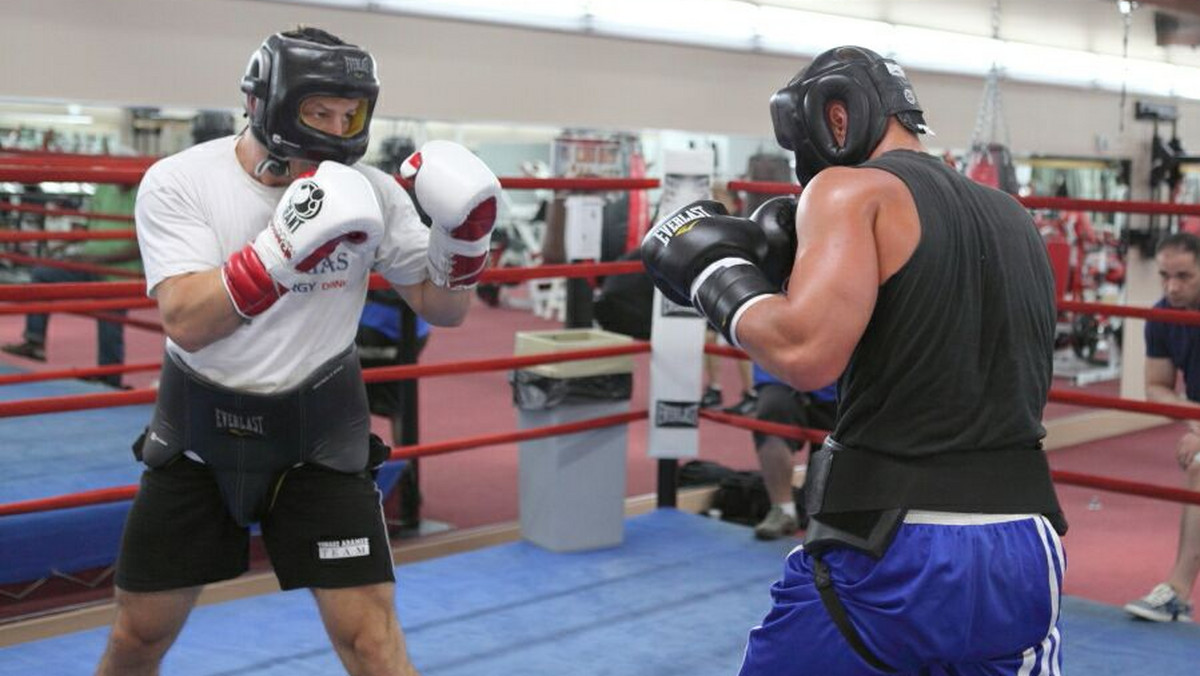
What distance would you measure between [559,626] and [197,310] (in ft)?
5.30

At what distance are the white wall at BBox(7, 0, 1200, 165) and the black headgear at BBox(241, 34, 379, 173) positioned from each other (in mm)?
2518

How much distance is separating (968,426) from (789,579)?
1.07 ft

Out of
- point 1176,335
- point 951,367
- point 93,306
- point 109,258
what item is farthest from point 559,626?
point 109,258

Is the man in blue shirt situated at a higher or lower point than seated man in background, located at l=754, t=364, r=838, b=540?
higher

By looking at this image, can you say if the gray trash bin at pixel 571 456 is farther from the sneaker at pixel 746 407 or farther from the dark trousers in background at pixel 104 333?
the dark trousers in background at pixel 104 333

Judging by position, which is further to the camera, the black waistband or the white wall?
the white wall

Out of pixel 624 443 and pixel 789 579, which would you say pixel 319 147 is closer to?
pixel 789 579

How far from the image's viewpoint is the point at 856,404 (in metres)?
1.75

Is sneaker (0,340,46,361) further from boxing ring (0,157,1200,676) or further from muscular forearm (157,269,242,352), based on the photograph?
muscular forearm (157,269,242,352)

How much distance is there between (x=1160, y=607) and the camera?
341 cm

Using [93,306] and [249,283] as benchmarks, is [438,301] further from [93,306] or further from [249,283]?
[93,306]

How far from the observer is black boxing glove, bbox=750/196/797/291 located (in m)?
1.82

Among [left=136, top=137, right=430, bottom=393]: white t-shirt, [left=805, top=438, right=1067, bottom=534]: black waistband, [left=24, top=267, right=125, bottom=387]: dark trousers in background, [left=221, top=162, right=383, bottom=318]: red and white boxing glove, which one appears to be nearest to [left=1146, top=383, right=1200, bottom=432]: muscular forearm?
[left=805, top=438, right=1067, bottom=534]: black waistband

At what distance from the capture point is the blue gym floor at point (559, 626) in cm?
304
